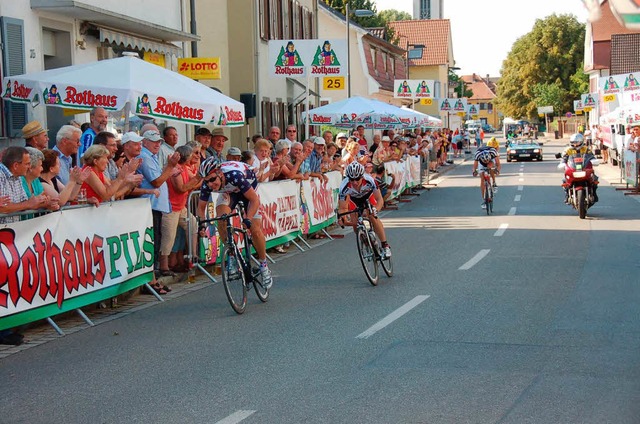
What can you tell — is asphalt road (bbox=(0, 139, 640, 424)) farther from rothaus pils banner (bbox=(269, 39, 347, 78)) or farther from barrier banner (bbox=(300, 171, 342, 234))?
rothaus pils banner (bbox=(269, 39, 347, 78))

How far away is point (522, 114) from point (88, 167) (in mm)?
112346

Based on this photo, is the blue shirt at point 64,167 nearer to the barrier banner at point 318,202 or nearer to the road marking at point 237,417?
the road marking at point 237,417

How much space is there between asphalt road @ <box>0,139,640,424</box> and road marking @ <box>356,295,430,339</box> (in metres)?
0.02

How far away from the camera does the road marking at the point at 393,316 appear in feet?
29.8

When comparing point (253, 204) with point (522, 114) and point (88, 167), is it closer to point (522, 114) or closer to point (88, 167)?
point (88, 167)

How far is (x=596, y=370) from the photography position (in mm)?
7445

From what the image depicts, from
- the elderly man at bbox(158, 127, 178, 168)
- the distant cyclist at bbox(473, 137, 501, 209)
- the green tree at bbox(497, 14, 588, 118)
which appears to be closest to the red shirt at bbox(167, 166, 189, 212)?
the elderly man at bbox(158, 127, 178, 168)

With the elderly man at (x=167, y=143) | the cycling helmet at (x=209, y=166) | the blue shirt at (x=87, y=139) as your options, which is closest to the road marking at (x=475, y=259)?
the cycling helmet at (x=209, y=166)

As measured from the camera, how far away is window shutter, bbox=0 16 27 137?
50.4ft

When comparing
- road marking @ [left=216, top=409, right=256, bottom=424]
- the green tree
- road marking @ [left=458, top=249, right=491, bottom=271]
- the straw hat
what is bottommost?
road marking @ [left=458, top=249, right=491, bottom=271]

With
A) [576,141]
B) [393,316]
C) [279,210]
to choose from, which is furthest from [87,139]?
[576,141]

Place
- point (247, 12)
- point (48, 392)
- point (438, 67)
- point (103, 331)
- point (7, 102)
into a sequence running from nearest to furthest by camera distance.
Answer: point (48, 392)
point (103, 331)
point (7, 102)
point (247, 12)
point (438, 67)

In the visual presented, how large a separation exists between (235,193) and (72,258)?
1972mm

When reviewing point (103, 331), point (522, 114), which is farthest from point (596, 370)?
point (522, 114)
